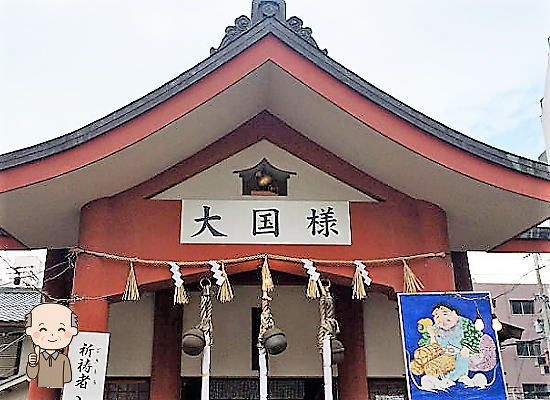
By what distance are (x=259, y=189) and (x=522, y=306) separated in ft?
93.9

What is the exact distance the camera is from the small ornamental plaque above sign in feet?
21.1

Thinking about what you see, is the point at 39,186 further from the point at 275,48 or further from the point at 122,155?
the point at 275,48

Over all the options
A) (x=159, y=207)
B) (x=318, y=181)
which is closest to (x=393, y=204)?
(x=318, y=181)

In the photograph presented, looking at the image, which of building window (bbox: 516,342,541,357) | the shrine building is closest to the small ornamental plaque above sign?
the shrine building

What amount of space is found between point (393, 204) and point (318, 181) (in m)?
0.86

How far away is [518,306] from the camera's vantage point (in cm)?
3180

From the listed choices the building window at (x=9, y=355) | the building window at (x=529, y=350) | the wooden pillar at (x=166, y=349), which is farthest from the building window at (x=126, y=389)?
the building window at (x=529, y=350)

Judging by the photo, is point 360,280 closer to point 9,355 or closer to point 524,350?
point 9,355

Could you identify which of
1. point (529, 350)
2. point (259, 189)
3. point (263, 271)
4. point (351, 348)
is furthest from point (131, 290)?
point (529, 350)

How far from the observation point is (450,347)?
5906 mm

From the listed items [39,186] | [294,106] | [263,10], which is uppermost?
[263,10]

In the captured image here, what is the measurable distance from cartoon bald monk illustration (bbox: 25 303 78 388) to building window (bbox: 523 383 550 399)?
29.0 m

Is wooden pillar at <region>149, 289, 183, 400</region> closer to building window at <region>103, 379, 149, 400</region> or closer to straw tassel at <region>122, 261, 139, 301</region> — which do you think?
building window at <region>103, 379, 149, 400</region>

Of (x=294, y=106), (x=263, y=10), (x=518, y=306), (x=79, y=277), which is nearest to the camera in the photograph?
(x=79, y=277)
